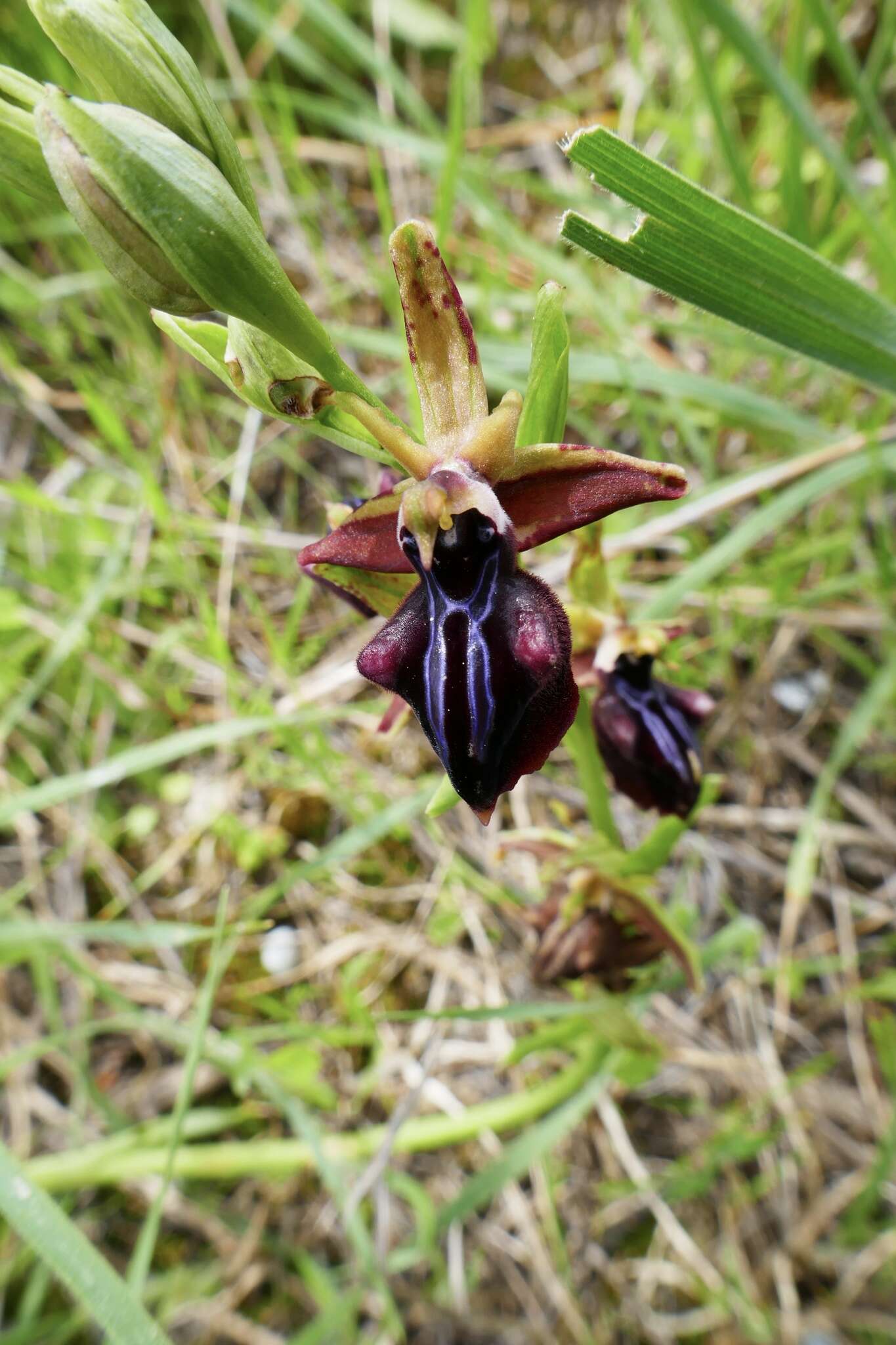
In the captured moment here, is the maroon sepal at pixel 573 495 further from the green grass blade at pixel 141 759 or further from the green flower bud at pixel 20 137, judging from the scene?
the green grass blade at pixel 141 759

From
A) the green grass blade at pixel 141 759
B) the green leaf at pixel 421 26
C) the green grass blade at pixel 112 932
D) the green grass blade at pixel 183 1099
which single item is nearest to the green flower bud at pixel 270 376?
the green grass blade at pixel 183 1099

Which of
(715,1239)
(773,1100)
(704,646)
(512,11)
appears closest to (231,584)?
(704,646)

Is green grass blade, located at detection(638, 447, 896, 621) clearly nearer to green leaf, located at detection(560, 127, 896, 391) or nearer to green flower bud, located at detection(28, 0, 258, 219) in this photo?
green leaf, located at detection(560, 127, 896, 391)

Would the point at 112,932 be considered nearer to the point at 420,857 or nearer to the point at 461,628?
the point at 420,857

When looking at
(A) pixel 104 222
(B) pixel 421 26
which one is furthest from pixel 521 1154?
(B) pixel 421 26

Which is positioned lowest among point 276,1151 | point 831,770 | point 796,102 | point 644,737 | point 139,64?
point 276,1151

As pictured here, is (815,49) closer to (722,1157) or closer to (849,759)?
(849,759)
